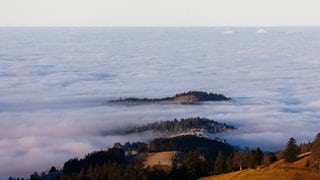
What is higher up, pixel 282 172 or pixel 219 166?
pixel 219 166

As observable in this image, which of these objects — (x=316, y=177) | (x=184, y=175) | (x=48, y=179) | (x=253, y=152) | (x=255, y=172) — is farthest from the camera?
(x=48, y=179)

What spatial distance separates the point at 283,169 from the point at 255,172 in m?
5.27

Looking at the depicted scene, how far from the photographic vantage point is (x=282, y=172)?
107188 mm

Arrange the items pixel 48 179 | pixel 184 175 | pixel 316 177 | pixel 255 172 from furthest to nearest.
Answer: pixel 48 179
pixel 184 175
pixel 255 172
pixel 316 177

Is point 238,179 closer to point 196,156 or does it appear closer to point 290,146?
point 290,146

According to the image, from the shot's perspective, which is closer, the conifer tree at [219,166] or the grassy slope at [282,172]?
the grassy slope at [282,172]

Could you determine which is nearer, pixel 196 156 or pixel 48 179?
pixel 196 156

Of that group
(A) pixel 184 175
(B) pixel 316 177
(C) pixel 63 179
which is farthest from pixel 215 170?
(C) pixel 63 179

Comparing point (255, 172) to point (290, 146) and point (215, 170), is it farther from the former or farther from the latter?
point (215, 170)

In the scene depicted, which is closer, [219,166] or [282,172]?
[282,172]

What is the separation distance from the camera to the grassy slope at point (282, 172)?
104m

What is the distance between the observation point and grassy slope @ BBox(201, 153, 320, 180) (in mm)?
104438

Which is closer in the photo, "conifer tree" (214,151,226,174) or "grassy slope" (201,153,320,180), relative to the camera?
"grassy slope" (201,153,320,180)

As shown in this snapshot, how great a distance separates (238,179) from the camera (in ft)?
357
